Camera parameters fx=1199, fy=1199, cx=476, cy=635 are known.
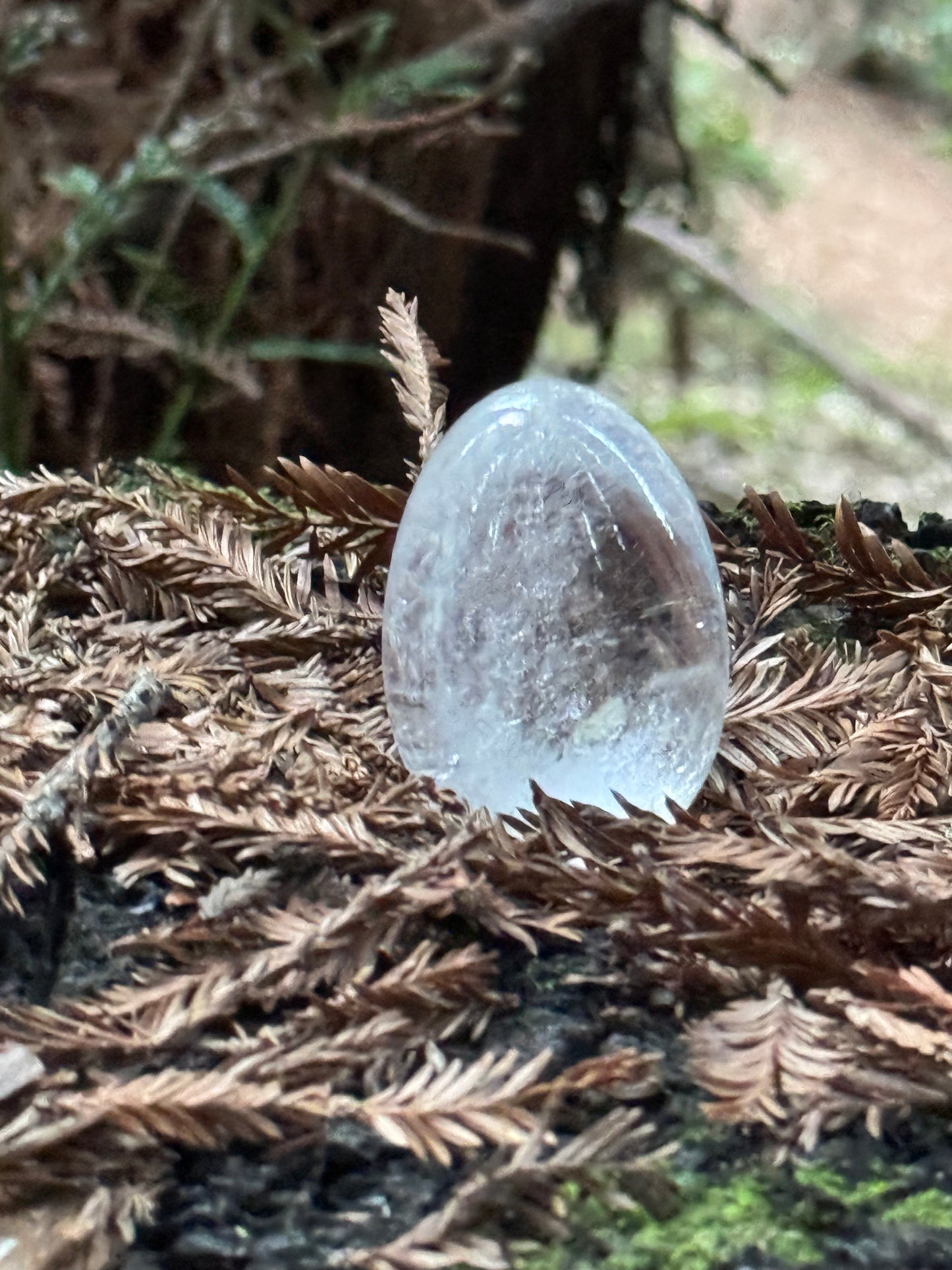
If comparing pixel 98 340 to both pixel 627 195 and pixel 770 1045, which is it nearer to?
pixel 627 195

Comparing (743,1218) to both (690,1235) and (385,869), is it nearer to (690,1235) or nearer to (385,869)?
(690,1235)

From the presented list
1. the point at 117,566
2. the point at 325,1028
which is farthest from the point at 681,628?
the point at 117,566

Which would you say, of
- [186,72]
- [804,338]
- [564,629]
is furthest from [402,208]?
[804,338]

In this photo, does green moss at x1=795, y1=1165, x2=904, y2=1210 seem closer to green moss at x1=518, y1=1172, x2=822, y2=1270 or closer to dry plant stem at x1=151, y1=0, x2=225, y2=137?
green moss at x1=518, y1=1172, x2=822, y2=1270

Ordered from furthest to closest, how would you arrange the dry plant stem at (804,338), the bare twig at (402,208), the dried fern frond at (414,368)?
the dry plant stem at (804,338) < the bare twig at (402,208) < the dried fern frond at (414,368)

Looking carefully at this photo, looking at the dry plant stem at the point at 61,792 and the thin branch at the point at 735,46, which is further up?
the thin branch at the point at 735,46

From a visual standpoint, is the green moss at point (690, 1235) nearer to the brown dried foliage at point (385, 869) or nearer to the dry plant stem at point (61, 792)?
the brown dried foliage at point (385, 869)

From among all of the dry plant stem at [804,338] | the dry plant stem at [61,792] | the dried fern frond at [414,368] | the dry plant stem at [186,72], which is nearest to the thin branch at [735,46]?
the dry plant stem at [186,72]
